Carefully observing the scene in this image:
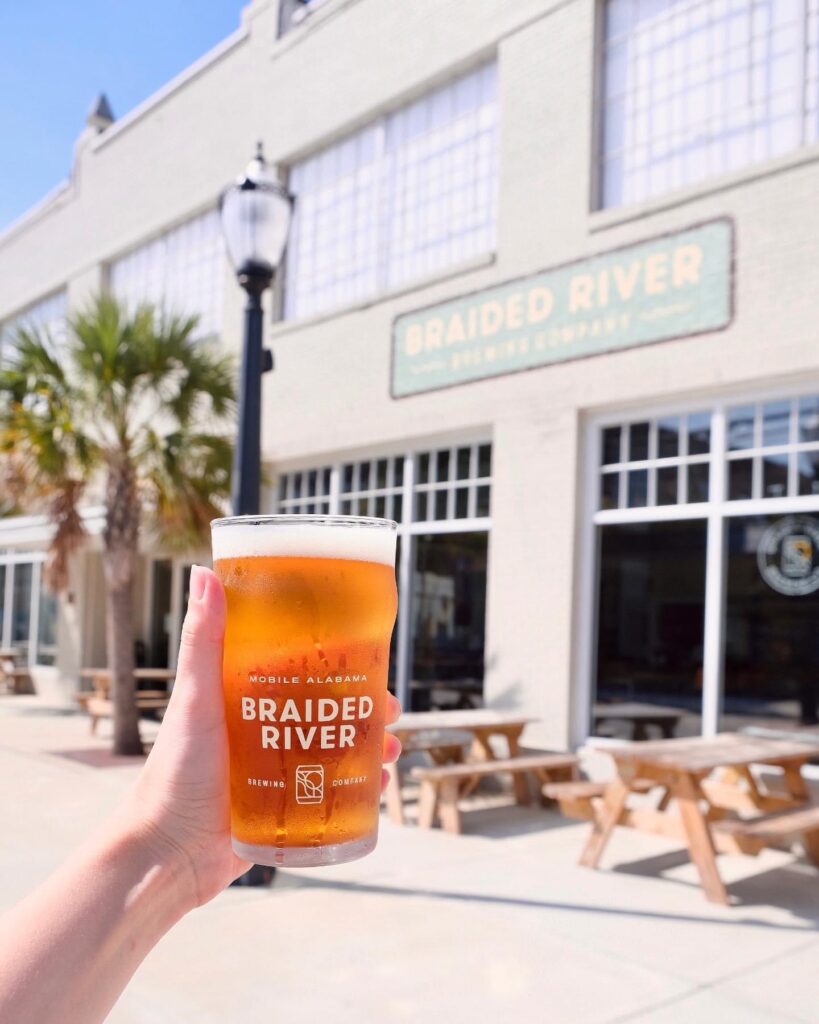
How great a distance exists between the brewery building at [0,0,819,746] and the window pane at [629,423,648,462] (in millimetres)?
52

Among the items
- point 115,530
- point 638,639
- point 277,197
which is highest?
point 277,197

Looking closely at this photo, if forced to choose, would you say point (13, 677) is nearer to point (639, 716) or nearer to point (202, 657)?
point (639, 716)

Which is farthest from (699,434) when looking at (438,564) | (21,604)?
(21,604)

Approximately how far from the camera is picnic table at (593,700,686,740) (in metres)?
8.08

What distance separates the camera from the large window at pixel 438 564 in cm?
980

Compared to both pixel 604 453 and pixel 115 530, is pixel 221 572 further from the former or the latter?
pixel 115 530

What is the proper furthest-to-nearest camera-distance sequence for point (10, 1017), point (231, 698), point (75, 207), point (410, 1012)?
point (75, 207) < point (410, 1012) < point (231, 698) < point (10, 1017)

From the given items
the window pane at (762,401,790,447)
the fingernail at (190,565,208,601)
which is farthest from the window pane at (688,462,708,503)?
the fingernail at (190,565,208,601)

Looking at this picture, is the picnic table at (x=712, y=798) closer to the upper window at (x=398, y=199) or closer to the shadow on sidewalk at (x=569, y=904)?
the shadow on sidewalk at (x=569, y=904)

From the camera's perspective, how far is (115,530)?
34.6ft

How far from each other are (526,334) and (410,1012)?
6386mm

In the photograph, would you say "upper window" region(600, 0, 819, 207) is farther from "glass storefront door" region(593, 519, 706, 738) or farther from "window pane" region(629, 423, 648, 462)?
"glass storefront door" region(593, 519, 706, 738)

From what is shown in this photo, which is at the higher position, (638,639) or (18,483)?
(18,483)

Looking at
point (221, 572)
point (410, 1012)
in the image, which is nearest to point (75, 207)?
point (410, 1012)
